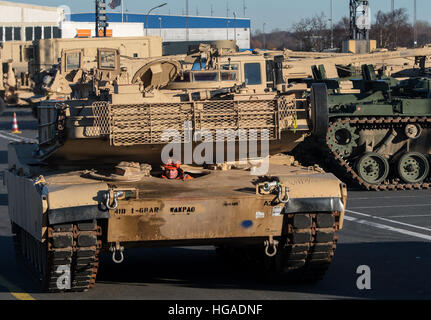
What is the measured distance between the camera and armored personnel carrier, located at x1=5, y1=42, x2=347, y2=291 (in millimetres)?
10383

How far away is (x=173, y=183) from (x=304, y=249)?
1.69m

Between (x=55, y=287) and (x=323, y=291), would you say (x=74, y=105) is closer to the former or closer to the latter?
(x=55, y=287)

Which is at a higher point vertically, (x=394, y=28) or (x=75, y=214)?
(x=394, y=28)

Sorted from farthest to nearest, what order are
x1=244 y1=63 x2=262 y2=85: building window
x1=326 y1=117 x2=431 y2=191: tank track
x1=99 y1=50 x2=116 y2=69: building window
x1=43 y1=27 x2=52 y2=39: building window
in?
x1=43 y1=27 x2=52 y2=39: building window < x1=326 y1=117 x2=431 y2=191: tank track < x1=244 y1=63 x2=262 y2=85: building window < x1=99 y1=50 x2=116 y2=69: building window

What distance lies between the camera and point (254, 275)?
478 inches

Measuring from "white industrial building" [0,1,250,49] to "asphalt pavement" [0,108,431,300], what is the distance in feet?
207

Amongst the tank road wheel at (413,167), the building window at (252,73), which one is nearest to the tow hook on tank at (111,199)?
the building window at (252,73)

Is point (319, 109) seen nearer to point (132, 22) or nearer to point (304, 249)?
point (304, 249)

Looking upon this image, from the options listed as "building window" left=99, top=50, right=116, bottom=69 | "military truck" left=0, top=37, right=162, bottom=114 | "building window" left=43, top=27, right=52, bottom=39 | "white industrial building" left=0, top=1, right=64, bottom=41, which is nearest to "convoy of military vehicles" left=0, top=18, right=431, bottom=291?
"building window" left=99, top=50, right=116, bottom=69

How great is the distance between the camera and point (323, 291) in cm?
1094

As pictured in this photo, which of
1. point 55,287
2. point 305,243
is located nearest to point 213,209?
point 305,243

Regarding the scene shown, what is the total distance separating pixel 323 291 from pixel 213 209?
1.64 metres

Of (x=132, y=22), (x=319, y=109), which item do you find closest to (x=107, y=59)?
(x=319, y=109)

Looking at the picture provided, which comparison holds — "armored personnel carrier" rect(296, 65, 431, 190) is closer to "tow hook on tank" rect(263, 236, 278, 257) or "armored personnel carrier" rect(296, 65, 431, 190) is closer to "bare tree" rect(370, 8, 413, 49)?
"tow hook on tank" rect(263, 236, 278, 257)
